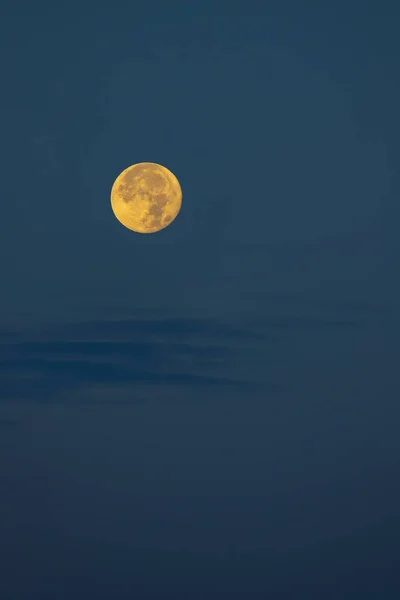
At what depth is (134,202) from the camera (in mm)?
64312

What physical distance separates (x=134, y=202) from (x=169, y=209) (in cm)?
205

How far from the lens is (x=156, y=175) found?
65125mm

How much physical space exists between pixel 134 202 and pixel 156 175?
1936mm

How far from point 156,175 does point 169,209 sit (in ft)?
5.96

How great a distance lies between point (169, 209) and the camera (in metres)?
65.4
